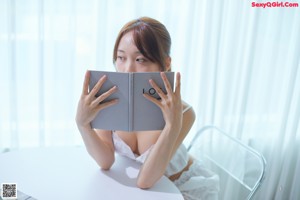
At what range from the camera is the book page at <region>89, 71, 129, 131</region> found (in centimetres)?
85

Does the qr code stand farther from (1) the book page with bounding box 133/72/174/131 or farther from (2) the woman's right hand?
(1) the book page with bounding box 133/72/174/131

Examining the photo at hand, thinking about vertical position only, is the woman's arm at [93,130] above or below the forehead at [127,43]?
below

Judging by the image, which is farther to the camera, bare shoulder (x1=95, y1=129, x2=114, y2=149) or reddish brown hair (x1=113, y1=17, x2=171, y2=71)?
bare shoulder (x1=95, y1=129, x2=114, y2=149)

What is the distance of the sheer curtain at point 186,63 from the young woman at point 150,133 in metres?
0.47

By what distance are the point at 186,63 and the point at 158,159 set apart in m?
0.78

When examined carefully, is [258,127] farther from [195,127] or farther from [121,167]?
[121,167]

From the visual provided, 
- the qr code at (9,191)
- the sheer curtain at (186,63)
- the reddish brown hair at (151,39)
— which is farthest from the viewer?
the sheer curtain at (186,63)

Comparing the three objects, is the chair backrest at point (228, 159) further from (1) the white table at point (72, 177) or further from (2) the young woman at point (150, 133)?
(1) the white table at point (72, 177)

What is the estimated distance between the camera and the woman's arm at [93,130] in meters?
0.86

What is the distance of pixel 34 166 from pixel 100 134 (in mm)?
248

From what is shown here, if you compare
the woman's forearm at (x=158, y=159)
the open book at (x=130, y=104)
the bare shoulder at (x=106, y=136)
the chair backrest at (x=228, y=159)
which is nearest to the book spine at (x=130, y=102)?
the open book at (x=130, y=104)

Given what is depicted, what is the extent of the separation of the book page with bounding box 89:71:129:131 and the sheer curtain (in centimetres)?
62

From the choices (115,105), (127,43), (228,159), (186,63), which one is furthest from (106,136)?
(228,159)

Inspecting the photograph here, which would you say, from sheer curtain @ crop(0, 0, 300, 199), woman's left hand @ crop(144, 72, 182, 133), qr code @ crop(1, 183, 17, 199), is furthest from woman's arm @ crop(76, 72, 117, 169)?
sheer curtain @ crop(0, 0, 300, 199)
